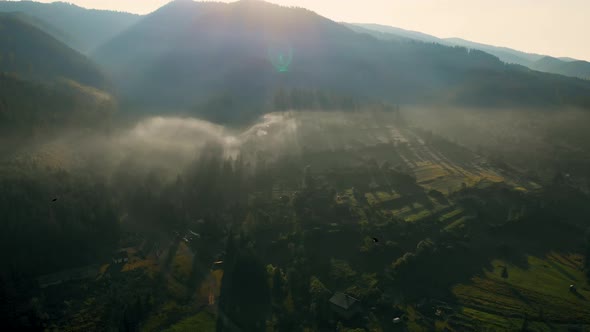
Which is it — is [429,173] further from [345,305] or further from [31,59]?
[31,59]

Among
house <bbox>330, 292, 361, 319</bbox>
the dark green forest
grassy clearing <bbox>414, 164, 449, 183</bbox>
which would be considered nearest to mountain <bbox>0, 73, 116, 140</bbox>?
the dark green forest

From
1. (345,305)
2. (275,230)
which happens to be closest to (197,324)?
(345,305)

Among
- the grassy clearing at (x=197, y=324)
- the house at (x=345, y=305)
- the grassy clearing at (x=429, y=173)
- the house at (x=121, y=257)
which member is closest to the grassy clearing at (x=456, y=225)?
the grassy clearing at (x=429, y=173)

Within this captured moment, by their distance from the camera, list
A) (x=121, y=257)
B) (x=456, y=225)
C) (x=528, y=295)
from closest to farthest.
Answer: (x=528, y=295), (x=121, y=257), (x=456, y=225)

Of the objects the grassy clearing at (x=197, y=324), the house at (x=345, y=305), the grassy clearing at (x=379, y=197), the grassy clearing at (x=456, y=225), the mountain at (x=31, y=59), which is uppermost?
the mountain at (x=31, y=59)

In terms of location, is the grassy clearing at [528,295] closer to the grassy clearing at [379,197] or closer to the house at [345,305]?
the house at [345,305]

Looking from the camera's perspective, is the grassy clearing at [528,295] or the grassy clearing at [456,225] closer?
the grassy clearing at [528,295]

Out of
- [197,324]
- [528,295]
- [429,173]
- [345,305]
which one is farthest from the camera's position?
[429,173]

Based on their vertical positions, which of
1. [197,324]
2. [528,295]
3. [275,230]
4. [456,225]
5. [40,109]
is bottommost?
[197,324]
